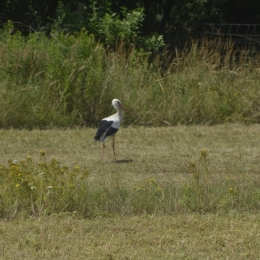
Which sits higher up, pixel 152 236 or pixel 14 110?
pixel 152 236

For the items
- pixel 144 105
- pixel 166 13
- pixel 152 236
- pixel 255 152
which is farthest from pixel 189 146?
pixel 166 13

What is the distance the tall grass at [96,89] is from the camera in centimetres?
1348

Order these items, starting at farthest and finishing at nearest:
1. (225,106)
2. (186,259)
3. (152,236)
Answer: (225,106)
(152,236)
(186,259)

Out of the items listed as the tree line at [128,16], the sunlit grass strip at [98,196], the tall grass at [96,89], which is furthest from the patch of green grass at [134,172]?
the tree line at [128,16]

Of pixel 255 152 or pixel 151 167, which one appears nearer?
pixel 151 167

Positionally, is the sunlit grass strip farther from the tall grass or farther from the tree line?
the tree line

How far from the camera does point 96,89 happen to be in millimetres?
13836

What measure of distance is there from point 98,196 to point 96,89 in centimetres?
660

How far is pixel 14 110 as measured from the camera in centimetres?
1320

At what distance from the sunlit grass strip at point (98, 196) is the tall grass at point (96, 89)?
580cm

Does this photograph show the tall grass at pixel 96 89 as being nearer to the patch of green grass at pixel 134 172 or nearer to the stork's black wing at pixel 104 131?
the patch of green grass at pixel 134 172

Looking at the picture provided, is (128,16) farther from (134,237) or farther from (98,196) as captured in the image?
(134,237)

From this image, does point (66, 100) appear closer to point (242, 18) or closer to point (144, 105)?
point (144, 105)

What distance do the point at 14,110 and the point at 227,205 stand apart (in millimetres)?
6595
